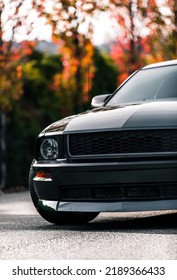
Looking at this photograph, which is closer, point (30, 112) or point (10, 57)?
point (10, 57)

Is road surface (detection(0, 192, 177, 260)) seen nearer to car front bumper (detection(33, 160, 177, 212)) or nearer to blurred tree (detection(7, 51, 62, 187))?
car front bumper (detection(33, 160, 177, 212))

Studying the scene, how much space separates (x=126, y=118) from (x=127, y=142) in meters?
0.27

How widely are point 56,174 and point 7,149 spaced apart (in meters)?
15.3

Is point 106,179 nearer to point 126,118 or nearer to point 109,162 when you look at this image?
point 109,162

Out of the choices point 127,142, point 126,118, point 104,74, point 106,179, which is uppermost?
point 126,118

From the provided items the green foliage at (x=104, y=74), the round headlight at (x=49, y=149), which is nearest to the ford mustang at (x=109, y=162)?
the round headlight at (x=49, y=149)

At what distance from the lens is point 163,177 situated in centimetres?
786

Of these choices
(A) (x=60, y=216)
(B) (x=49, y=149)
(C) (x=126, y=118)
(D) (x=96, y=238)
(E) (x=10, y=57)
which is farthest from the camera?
(E) (x=10, y=57)

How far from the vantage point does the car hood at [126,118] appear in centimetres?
802

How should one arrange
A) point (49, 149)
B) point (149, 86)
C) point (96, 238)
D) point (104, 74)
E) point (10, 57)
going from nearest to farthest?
point (96, 238) → point (49, 149) → point (149, 86) → point (10, 57) → point (104, 74)

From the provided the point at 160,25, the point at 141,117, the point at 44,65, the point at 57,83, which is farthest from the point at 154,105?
the point at 44,65

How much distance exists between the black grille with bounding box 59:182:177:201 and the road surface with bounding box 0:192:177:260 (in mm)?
312

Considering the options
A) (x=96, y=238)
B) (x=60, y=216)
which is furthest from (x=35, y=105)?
(x=96, y=238)

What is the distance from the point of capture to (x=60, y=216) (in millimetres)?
8766
